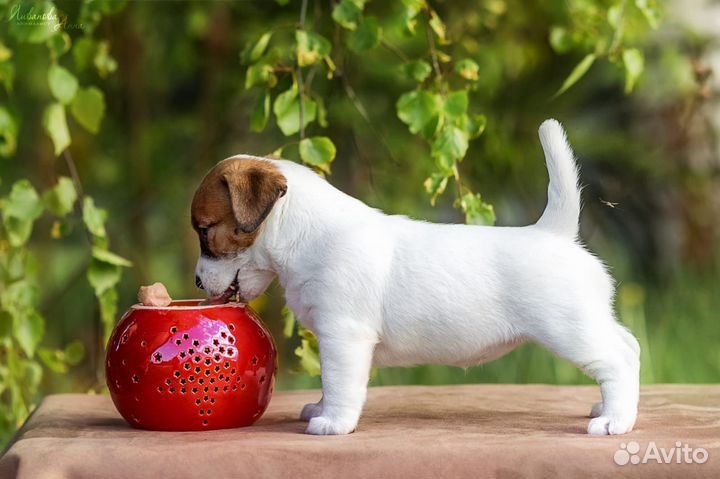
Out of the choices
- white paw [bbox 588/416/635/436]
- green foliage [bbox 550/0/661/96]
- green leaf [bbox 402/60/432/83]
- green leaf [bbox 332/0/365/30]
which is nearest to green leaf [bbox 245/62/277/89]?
green leaf [bbox 332/0/365/30]

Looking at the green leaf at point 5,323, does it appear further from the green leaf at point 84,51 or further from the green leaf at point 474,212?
the green leaf at point 474,212

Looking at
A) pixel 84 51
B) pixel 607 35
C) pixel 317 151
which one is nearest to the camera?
pixel 317 151

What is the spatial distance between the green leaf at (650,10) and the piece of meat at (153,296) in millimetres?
1441

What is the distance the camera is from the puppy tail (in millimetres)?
1912

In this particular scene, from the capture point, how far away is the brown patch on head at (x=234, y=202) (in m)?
1.88

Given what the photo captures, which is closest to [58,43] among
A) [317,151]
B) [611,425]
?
[317,151]

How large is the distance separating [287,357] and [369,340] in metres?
2.45

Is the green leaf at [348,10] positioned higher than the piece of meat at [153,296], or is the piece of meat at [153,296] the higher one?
the green leaf at [348,10]

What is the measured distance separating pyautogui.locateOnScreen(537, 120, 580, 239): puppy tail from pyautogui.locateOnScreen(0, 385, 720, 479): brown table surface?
38 centimetres

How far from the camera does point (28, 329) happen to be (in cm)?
274

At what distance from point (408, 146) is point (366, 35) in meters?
1.44

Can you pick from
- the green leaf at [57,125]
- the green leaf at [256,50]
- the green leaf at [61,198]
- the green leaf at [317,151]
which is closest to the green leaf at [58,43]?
the green leaf at [57,125]

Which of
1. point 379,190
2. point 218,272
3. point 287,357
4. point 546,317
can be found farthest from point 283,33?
point 546,317

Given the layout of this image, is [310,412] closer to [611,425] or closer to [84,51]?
[611,425]
